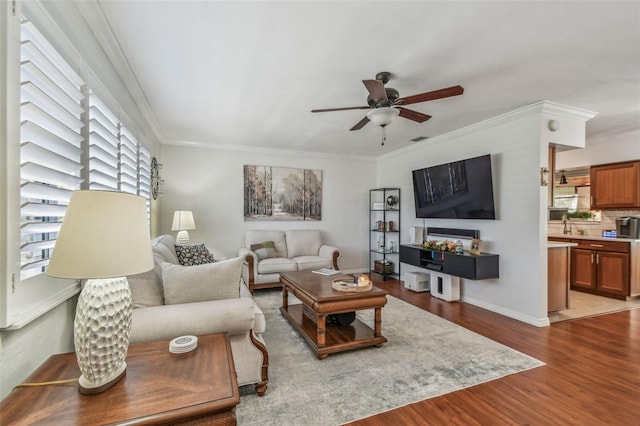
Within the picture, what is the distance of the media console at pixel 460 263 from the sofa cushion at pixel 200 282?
295cm

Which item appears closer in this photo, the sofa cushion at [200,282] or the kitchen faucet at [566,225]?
the sofa cushion at [200,282]

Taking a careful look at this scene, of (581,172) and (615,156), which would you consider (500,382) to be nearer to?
(615,156)

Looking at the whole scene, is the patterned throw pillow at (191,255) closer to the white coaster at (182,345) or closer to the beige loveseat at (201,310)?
the beige loveseat at (201,310)

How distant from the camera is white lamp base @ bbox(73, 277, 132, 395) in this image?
1025 millimetres

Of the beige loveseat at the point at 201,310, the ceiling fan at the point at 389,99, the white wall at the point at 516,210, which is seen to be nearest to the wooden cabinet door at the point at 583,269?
the white wall at the point at 516,210

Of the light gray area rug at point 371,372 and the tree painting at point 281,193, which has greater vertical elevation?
the tree painting at point 281,193

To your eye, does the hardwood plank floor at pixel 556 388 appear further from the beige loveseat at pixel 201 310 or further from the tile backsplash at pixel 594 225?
the tile backsplash at pixel 594 225

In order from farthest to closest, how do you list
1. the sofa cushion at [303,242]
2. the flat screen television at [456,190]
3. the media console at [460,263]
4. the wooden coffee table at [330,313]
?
the sofa cushion at [303,242], the flat screen television at [456,190], the media console at [460,263], the wooden coffee table at [330,313]

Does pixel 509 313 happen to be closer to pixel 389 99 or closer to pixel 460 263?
pixel 460 263

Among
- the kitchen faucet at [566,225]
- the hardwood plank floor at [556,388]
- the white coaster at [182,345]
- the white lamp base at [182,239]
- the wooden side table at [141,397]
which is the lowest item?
the hardwood plank floor at [556,388]

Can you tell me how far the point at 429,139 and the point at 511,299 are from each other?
260 centimetres

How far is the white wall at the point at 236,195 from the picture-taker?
4902 millimetres

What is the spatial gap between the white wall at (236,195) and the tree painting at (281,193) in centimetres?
11

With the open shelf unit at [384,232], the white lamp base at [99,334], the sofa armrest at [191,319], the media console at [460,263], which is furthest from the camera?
the open shelf unit at [384,232]
